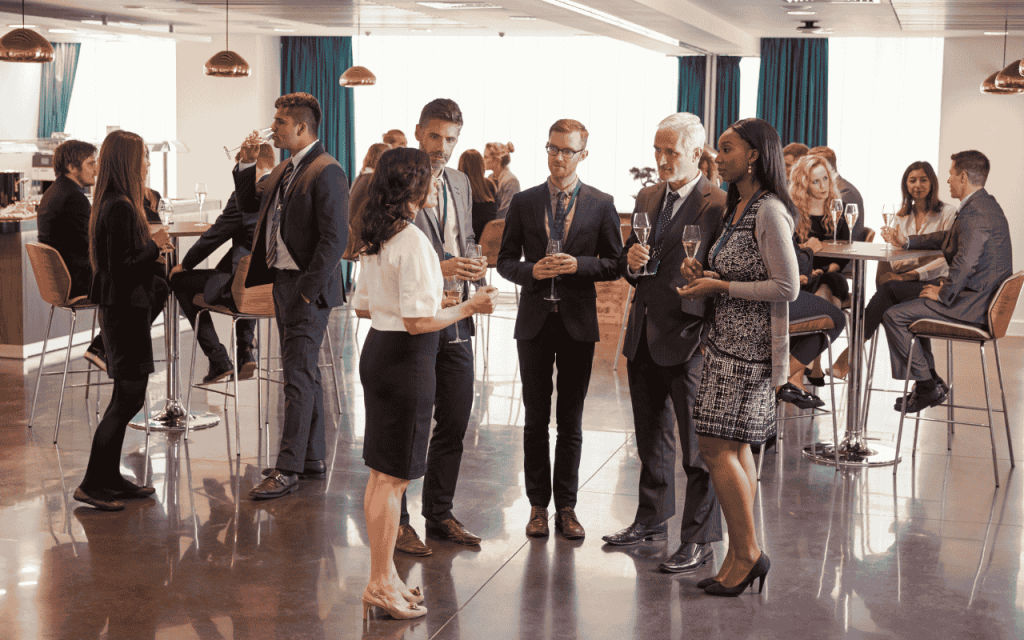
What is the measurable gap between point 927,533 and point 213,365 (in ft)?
13.6

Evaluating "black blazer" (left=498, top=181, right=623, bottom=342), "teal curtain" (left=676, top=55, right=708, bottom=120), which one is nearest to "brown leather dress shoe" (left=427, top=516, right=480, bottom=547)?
"black blazer" (left=498, top=181, right=623, bottom=342)

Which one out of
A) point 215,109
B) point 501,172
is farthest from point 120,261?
point 215,109

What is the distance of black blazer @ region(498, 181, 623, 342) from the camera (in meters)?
3.88

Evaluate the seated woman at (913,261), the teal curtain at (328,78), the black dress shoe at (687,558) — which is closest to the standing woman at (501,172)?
the seated woman at (913,261)

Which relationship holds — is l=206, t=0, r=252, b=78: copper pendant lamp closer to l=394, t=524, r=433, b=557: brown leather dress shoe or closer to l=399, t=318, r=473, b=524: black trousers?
l=399, t=318, r=473, b=524: black trousers

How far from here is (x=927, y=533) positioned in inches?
168

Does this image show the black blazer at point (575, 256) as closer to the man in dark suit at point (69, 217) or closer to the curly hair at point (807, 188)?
the curly hair at point (807, 188)

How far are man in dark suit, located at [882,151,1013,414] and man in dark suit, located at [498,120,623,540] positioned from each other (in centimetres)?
207

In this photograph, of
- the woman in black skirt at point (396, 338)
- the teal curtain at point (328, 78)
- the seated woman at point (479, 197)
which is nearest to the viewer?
the woman in black skirt at point (396, 338)

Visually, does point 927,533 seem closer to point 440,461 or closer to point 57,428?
point 440,461

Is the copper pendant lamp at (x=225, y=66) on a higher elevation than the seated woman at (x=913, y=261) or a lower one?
higher

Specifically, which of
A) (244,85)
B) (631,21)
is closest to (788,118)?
(631,21)

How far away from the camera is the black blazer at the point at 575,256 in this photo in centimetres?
388

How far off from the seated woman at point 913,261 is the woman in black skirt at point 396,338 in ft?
12.2
